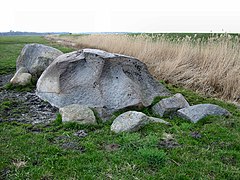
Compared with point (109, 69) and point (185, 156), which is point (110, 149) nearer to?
point (185, 156)

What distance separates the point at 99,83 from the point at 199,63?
4.18 metres

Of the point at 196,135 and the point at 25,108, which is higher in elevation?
the point at 196,135

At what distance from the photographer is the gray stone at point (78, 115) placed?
199 inches

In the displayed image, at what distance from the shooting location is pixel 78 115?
5.10 m

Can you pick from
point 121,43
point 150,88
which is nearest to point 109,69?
point 150,88

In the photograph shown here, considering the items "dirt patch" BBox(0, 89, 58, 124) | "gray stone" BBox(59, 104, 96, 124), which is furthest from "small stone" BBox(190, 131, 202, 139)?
"dirt patch" BBox(0, 89, 58, 124)

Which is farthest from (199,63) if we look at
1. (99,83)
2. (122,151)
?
(122,151)

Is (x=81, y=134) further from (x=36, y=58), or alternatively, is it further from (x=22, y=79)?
(x=36, y=58)

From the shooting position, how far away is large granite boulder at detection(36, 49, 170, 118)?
5980mm

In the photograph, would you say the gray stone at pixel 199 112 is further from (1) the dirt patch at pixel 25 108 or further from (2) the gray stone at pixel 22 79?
(2) the gray stone at pixel 22 79

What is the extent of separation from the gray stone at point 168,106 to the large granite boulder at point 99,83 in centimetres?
36

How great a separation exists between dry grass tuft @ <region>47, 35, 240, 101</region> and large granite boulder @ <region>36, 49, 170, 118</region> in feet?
6.37

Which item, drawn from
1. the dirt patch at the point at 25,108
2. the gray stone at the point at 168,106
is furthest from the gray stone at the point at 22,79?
the gray stone at the point at 168,106

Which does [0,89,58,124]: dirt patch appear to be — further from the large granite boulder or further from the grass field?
the grass field
